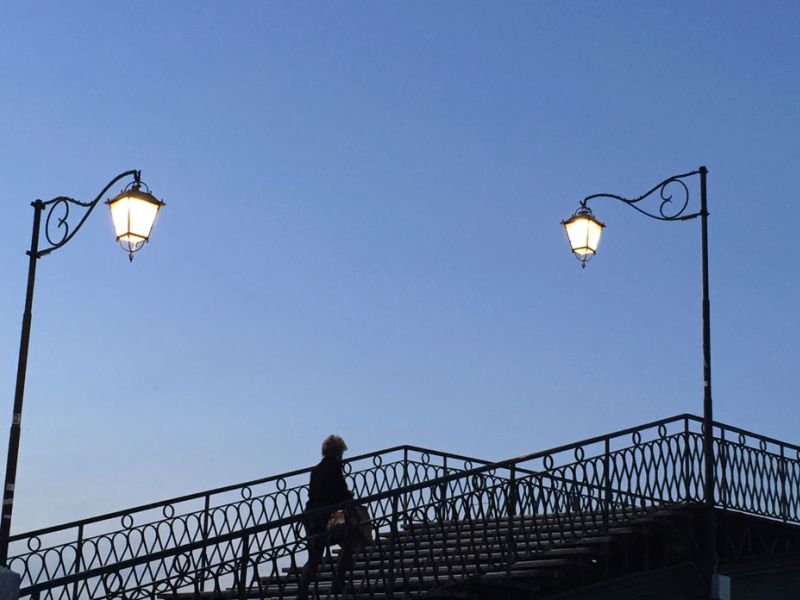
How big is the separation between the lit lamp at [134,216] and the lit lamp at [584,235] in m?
6.96

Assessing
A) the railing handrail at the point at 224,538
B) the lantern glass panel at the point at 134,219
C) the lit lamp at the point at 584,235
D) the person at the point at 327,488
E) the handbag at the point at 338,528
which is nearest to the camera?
the railing handrail at the point at 224,538

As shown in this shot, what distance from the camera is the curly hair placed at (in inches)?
595

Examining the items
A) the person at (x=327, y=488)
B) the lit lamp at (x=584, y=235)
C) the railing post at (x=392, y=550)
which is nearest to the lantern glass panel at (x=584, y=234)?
the lit lamp at (x=584, y=235)

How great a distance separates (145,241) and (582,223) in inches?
283

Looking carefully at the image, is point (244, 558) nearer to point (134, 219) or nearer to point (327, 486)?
point (327, 486)

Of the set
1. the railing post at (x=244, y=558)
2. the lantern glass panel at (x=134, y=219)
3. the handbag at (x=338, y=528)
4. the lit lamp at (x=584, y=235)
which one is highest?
the lit lamp at (x=584, y=235)

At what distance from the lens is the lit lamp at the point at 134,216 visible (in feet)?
Answer: 52.4

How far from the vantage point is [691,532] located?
18.6 metres

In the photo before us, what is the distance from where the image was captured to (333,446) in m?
15.1

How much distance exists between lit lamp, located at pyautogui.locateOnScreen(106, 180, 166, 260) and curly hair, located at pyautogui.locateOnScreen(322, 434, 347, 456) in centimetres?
343

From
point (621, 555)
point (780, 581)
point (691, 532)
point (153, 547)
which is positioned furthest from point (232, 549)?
point (780, 581)

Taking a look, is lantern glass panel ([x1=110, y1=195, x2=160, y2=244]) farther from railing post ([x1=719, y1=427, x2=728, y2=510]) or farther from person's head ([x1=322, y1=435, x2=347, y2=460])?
railing post ([x1=719, y1=427, x2=728, y2=510])

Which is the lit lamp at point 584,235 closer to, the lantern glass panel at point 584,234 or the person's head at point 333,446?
the lantern glass panel at point 584,234

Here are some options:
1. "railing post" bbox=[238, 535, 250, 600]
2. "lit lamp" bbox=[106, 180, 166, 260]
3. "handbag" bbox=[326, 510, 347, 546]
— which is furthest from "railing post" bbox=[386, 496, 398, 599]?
"lit lamp" bbox=[106, 180, 166, 260]
